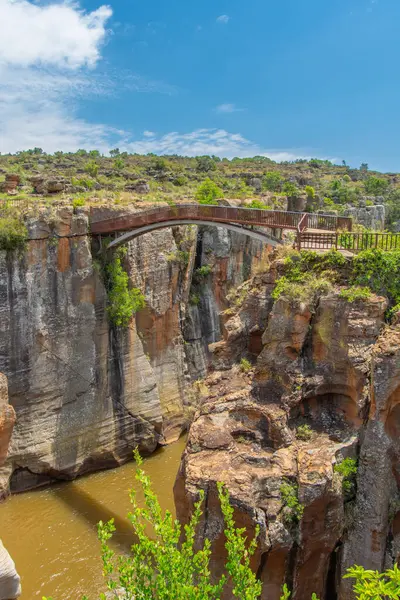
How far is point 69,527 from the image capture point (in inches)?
617

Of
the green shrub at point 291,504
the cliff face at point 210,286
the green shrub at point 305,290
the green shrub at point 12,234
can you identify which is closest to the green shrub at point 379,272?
the green shrub at point 305,290

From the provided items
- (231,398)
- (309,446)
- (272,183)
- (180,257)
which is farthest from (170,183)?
(309,446)

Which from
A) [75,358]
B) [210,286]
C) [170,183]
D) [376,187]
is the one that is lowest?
[75,358]

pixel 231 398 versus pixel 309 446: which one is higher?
pixel 231 398

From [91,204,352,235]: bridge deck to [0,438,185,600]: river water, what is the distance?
8883 mm

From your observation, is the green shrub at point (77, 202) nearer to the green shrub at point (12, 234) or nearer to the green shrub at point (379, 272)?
the green shrub at point (12, 234)

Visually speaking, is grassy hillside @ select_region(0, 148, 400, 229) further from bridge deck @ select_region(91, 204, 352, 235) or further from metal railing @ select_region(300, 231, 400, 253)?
metal railing @ select_region(300, 231, 400, 253)

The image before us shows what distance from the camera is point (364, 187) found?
205ft

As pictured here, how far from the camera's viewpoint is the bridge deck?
14883 mm

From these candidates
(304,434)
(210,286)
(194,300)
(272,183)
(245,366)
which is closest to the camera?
(304,434)

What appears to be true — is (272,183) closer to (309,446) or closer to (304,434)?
(304,434)

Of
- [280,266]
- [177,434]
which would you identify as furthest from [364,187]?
[280,266]

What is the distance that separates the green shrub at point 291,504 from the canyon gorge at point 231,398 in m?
0.04

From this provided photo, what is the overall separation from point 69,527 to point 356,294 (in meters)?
11.0
